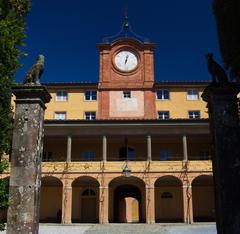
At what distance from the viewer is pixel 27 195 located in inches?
338

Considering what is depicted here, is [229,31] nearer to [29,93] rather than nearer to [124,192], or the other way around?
[29,93]

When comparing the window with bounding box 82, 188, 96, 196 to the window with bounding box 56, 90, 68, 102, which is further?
the window with bounding box 56, 90, 68, 102

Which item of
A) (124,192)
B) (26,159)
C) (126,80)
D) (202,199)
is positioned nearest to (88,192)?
(124,192)

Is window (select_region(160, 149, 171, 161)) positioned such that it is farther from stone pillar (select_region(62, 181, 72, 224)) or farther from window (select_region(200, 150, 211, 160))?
stone pillar (select_region(62, 181, 72, 224))

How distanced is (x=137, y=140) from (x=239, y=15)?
2525 centimetres

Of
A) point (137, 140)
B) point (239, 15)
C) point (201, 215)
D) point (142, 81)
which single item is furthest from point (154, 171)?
point (239, 15)

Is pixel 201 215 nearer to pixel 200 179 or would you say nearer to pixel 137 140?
pixel 200 179

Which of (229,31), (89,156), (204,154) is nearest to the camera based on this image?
(229,31)

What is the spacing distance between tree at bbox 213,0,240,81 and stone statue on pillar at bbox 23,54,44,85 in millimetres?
5071

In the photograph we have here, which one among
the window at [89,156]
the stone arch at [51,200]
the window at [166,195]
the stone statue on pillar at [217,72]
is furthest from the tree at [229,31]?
the stone arch at [51,200]

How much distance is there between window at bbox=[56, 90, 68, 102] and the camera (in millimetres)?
39062

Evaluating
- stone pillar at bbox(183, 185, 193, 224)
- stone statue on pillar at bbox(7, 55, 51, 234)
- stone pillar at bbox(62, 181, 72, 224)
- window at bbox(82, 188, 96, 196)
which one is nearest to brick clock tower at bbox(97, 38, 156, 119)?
window at bbox(82, 188, 96, 196)

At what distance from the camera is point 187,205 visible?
103 ft

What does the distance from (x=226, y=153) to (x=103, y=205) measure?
23630 millimetres
